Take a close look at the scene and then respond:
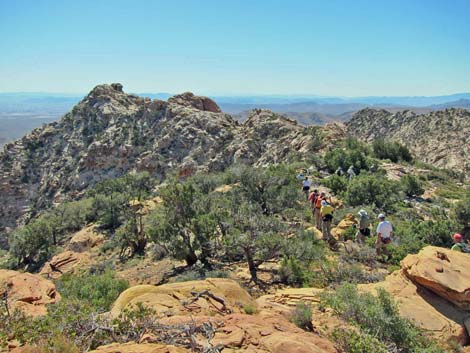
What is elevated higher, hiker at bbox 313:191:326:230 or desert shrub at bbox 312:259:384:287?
hiker at bbox 313:191:326:230

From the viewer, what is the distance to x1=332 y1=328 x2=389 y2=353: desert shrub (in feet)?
17.9

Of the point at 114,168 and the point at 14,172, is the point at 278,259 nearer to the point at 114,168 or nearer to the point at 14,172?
the point at 114,168

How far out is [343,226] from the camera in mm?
13766

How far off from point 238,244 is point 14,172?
47715 millimetres

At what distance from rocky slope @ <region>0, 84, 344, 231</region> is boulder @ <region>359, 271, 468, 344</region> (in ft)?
90.2

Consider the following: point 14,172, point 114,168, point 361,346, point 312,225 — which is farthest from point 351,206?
point 14,172

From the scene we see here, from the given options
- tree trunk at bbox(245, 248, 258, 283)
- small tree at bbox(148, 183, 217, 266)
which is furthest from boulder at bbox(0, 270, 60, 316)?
tree trunk at bbox(245, 248, 258, 283)

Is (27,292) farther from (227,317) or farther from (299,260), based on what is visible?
(299,260)

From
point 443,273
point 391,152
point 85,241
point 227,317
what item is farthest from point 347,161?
point 227,317

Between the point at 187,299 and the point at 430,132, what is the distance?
178 ft

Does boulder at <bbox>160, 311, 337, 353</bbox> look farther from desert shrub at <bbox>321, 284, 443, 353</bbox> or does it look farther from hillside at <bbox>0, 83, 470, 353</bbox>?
desert shrub at <bbox>321, 284, 443, 353</bbox>

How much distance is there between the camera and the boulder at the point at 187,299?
650 cm

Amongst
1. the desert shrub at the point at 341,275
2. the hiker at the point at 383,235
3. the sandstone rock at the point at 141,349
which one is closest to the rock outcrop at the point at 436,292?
the desert shrub at the point at 341,275

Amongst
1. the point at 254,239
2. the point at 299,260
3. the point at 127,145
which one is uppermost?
the point at 127,145
